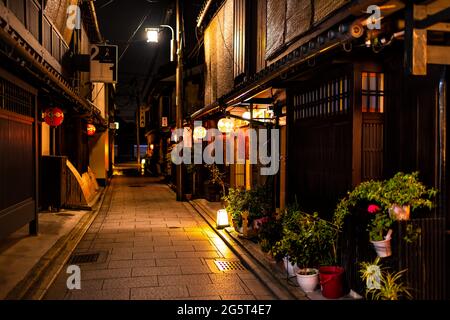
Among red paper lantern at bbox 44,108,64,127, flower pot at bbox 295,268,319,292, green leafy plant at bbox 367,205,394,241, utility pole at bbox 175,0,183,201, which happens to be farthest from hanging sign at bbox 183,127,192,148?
green leafy plant at bbox 367,205,394,241

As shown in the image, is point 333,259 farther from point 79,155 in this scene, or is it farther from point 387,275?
point 79,155

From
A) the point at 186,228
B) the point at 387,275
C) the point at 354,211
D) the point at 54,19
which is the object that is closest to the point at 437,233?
the point at 387,275

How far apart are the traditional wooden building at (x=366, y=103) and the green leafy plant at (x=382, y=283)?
0.56 feet

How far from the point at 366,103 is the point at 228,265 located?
5.42 m

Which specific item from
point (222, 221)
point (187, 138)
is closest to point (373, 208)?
point (222, 221)

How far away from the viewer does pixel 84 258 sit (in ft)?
38.2

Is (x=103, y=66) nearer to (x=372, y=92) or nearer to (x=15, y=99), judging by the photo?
(x=15, y=99)

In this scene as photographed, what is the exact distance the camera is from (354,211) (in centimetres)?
770

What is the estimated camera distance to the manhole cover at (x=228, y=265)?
35.2 ft

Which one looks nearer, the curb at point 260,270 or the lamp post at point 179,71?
the curb at point 260,270

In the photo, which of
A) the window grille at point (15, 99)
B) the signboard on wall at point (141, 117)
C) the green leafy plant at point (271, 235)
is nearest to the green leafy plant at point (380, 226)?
the green leafy plant at point (271, 235)

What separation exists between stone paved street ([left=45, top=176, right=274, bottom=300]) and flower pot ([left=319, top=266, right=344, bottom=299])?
1.22m

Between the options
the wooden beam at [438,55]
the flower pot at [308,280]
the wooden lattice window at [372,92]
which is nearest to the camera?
the wooden beam at [438,55]

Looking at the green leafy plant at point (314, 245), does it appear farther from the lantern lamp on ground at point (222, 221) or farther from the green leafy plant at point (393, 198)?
the lantern lamp on ground at point (222, 221)
